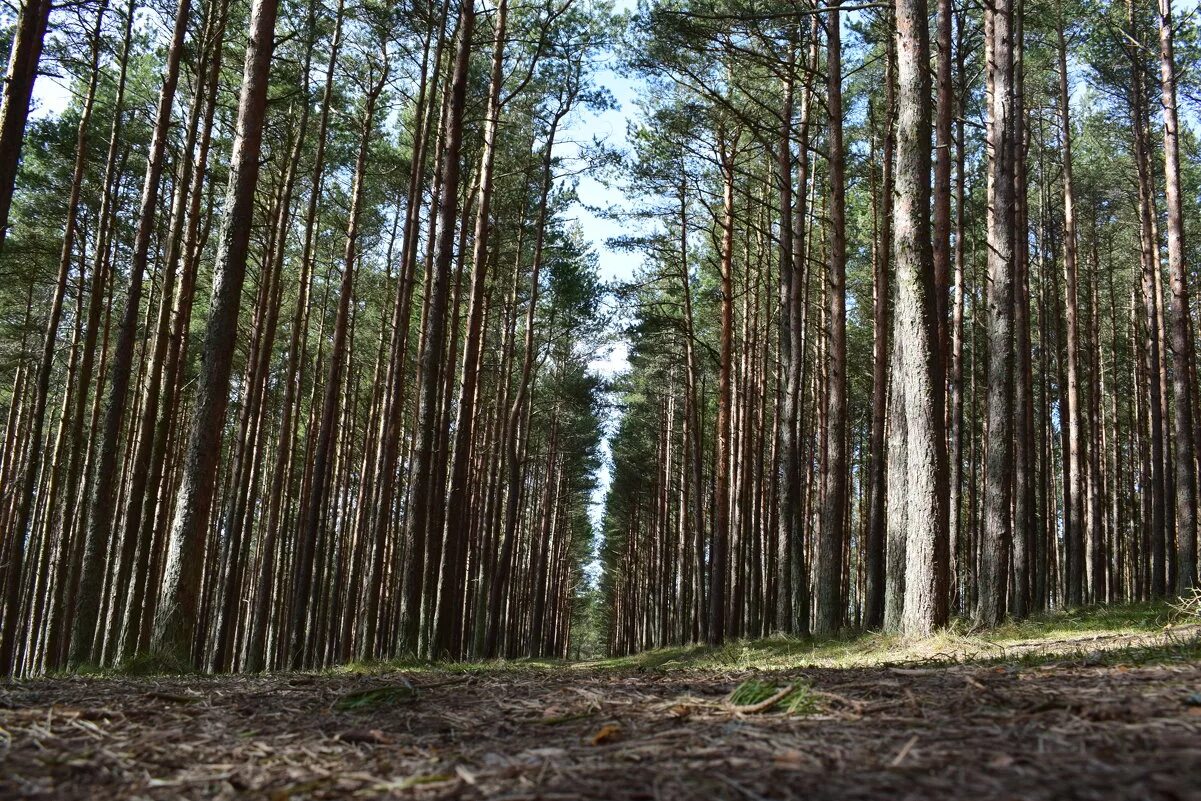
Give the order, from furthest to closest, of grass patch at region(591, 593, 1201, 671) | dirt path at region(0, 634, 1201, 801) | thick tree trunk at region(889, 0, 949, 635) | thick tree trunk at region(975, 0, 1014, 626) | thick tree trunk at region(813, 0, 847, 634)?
thick tree trunk at region(813, 0, 847, 634) < thick tree trunk at region(975, 0, 1014, 626) < thick tree trunk at region(889, 0, 949, 635) < grass patch at region(591, 593, 1201, 671) < dirt path at region(0, 634, 1201, 801)

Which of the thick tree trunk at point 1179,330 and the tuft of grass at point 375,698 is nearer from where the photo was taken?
the tuft of grass at point 375,698

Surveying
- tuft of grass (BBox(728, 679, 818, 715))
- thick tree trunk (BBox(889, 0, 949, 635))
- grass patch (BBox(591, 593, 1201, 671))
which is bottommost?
grass patch (BBox(591, 593, 1201, 671))

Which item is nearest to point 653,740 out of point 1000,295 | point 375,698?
point 375,698

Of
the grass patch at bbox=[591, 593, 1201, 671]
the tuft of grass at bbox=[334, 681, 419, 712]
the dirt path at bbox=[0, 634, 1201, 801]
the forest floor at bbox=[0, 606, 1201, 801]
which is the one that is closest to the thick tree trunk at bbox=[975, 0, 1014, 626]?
the grass patch at bbox=[591, 593, 1201, 671]

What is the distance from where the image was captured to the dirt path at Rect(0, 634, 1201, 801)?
1.64 metres

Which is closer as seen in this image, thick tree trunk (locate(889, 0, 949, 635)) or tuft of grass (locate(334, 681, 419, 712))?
tuft of grass (locate(334, 681, 419, 712))

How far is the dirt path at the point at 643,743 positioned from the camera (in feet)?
5.38

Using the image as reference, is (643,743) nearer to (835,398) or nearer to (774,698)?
(774,698)

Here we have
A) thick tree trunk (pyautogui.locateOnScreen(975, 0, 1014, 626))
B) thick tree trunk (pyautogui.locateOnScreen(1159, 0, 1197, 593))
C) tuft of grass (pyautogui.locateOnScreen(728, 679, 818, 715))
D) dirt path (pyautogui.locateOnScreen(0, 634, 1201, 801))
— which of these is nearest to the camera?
dirt path (pyautogui.locateOnScreen(0, 634, 1201, 801))

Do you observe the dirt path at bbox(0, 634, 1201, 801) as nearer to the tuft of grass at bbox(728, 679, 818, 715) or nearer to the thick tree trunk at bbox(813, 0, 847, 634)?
the tuft of grass at bbox(728, 679, 818, 715)

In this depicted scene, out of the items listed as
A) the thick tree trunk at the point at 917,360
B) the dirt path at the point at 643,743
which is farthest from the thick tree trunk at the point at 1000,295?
the dirt path at the point at 643,743

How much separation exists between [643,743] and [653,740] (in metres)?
0.04

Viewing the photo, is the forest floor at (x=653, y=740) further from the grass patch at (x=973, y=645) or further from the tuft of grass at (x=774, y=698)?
the grass patch at (x=973, y=645)

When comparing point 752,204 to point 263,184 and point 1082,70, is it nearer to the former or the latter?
point 1082,70
